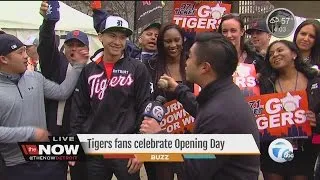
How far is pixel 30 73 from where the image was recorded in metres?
3.80

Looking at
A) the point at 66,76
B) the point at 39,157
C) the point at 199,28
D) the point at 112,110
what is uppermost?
the point at 199,28

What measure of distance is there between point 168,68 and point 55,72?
105 centimetres

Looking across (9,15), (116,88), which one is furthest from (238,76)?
(9,15)

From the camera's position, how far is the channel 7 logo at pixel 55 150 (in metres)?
3.24

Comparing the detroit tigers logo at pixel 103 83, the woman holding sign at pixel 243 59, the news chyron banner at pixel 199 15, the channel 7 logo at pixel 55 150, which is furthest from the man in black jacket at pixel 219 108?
the news chyron banner at pixel 199 15

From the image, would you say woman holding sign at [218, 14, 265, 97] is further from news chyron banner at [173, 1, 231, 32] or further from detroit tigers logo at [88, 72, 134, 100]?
detroit tigers logo at [88, 72, 134, 100]

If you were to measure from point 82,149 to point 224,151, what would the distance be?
1035mm

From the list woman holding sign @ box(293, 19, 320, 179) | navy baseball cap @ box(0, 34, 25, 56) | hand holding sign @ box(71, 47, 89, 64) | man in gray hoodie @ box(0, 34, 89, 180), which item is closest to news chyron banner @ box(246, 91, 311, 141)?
woman holding sign @ box(293, 19, 320, 179)

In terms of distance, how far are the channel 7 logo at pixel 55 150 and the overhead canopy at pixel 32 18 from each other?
5.20 meters

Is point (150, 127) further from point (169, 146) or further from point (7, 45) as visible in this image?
point (7, 45)

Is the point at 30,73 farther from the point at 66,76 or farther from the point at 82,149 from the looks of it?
the point at 82,149

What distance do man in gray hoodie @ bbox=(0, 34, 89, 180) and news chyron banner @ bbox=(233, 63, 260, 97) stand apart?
5.56 ft

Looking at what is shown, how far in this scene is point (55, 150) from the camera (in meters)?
3.33

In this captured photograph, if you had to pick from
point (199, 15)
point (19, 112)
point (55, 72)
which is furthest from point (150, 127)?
point (199, 15)
